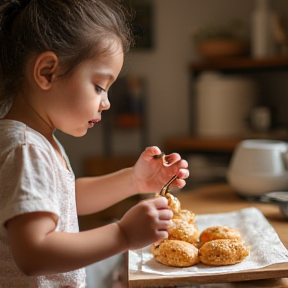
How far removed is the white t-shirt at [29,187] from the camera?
2.43 feet

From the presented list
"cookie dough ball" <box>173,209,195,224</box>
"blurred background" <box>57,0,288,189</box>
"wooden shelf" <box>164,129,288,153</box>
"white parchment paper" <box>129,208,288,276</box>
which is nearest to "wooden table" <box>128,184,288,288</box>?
"white parchment paper" <box>129,208,288,276</box>

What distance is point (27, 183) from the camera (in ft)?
2.46

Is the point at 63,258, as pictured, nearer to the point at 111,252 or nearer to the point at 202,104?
the point at 111,252

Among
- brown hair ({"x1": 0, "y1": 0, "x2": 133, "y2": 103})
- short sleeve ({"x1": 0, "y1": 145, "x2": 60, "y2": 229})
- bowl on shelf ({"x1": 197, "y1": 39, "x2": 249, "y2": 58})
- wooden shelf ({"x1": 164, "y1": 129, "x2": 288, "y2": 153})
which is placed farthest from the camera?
bowl on shelf ({"x1": 197, "y1": 39, "x2": 249, "y2": 58})

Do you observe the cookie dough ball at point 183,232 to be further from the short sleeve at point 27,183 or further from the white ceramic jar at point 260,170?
the white ceramic jar at point 260,170

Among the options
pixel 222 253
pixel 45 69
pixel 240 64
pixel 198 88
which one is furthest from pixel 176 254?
pixel 198 88

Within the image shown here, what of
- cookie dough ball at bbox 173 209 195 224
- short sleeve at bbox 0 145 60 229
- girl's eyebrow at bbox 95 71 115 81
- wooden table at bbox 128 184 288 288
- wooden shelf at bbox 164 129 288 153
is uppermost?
girl's eyebrow at bbox 95 71 115 81

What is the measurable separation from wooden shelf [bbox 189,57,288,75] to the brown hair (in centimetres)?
187

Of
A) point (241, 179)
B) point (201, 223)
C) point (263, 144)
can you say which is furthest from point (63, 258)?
point (263, 144)

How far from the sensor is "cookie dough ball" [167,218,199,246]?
932 millimetres

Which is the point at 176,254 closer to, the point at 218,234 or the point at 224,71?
the point at 218,234

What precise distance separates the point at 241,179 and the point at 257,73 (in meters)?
1.78

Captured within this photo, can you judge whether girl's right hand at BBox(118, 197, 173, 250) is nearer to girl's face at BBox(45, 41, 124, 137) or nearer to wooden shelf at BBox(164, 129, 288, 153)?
girl's face at BBox(45, 41, 124, 137)

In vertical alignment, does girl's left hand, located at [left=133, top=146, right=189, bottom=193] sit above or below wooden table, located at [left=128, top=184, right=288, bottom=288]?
above
